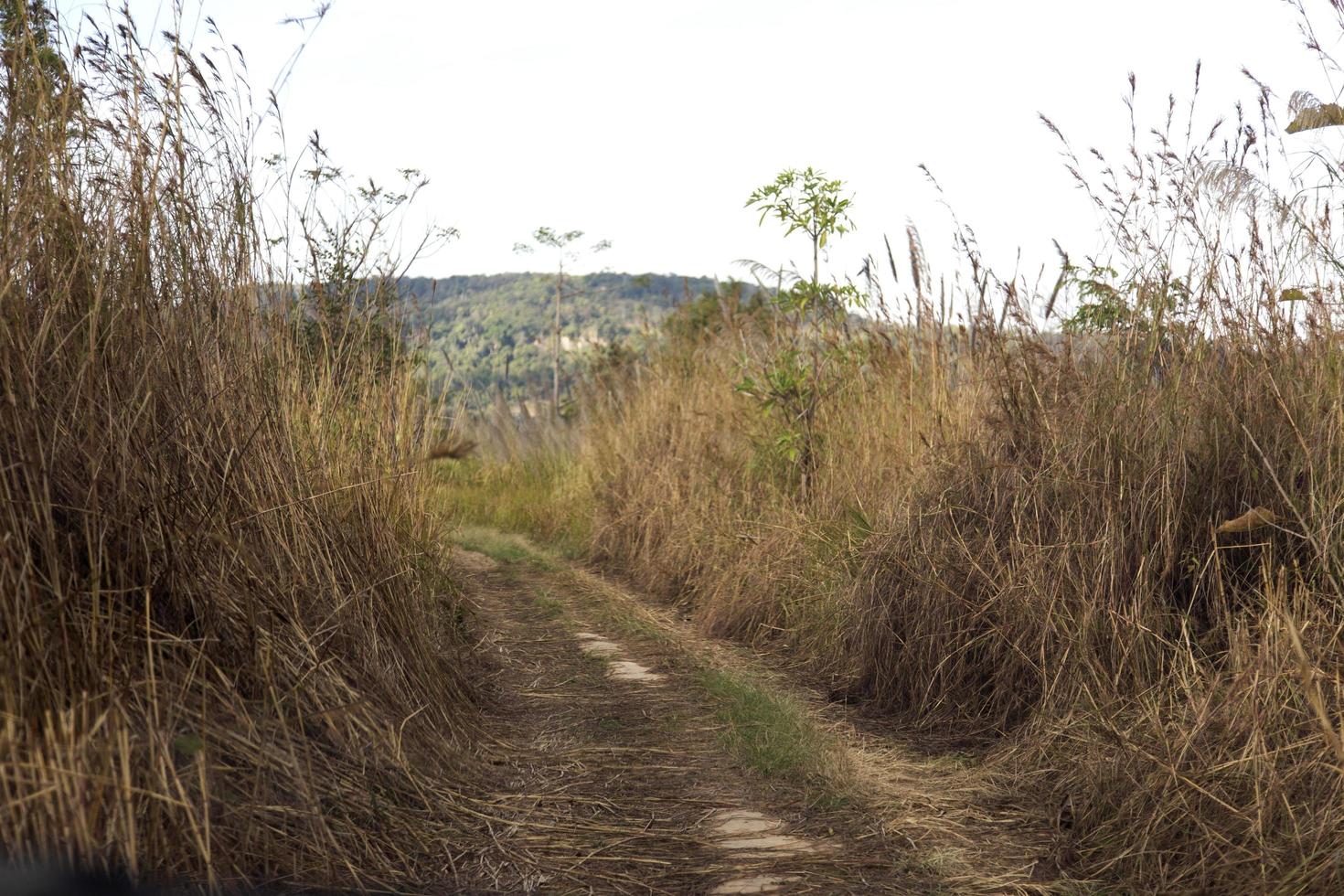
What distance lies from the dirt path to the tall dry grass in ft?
0.97

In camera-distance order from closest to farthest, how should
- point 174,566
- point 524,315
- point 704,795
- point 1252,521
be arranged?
point 174,566
point 1252,521
point 704,795
point 524,315

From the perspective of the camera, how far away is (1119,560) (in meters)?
3.75

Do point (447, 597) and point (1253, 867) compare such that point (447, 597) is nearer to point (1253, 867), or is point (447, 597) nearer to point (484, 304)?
point (1253, 867)

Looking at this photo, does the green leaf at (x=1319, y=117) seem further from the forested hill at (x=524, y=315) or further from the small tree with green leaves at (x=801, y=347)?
the forested hill at (x=524, y=315)

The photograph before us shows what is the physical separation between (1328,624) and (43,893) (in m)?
3.07

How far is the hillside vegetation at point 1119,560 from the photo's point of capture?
2775 millimetres

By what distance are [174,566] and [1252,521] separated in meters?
3.16

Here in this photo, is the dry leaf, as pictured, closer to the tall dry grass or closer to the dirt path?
the dirt path

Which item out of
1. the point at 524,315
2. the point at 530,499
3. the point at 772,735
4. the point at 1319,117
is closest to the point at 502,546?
the point at 530,499

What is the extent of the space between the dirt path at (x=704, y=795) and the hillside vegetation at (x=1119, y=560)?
→ 333 millimetres

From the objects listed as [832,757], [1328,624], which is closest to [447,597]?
[832,757]

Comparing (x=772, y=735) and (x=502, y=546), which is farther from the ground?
(x=772, y=735)

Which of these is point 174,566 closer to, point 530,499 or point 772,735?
point 772,735

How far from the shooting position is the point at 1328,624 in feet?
9.62
